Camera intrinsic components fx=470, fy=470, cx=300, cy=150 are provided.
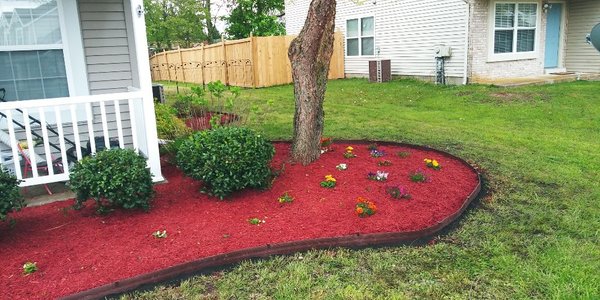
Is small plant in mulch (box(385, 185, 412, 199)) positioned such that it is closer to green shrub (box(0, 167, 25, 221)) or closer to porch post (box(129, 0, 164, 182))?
porch post (box(129, 0, 164, 182))

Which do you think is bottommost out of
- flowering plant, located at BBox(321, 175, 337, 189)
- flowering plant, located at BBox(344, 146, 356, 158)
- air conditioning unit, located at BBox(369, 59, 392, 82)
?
flowering plant, located at BBox(321, 175, 337, 189)

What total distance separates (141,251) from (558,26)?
15782 mm

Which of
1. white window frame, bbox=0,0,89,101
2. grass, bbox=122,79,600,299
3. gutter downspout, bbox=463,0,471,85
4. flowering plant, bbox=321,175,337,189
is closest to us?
grass, bbox=122,79,600,299

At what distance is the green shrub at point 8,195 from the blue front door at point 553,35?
1543cm

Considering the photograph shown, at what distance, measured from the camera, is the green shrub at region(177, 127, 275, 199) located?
13.9 feet

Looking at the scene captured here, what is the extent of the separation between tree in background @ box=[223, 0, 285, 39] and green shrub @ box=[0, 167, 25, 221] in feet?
72.9

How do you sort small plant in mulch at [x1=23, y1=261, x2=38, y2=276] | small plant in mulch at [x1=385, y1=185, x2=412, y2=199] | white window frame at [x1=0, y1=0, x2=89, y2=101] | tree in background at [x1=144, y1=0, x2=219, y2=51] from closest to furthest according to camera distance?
small plant in mulch at [x1=23, y1=261, x2=38, y2=276] → small plant in mulch at [x1=385, y1=185, x2=412, y2=199] → white window frame at [x1=0, y1=0, x2=89, y2=101] → tree in background at [x1=144, y1=0, x2=219, y2=51]

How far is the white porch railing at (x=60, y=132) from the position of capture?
421cm

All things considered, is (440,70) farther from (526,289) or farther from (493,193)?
(526,289)

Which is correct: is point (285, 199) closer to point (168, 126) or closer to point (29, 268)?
point (29, 268)

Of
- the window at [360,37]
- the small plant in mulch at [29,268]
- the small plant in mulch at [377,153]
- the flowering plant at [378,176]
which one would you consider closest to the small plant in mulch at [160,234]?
the small plant in mulch at [29,268]

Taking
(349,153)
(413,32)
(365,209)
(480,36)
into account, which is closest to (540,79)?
(480,36)

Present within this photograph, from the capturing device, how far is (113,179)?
3.84 m

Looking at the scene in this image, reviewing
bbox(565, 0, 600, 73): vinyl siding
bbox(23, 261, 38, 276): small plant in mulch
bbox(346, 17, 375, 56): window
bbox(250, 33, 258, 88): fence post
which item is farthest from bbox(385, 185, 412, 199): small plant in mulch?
bbox(565, 0, 600, 73): vinyl siding
